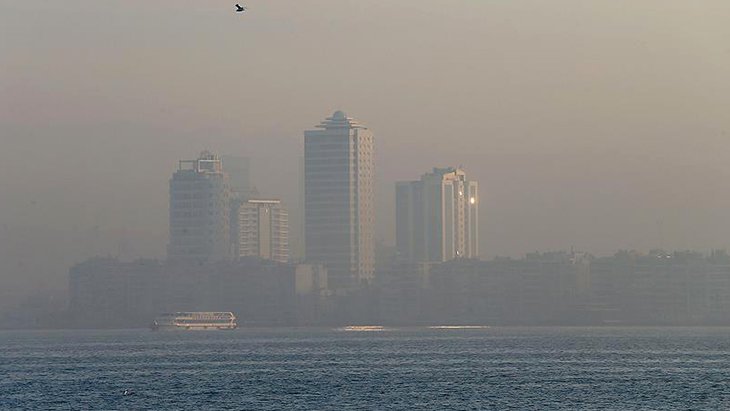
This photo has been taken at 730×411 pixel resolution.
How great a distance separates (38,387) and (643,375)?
60.9m

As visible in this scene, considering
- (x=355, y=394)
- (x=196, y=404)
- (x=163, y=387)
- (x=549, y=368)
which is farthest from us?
(x=549, y=368)

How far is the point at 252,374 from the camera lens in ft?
573

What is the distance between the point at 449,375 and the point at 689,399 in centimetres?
3803

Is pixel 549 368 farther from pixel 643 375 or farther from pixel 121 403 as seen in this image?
Answer: pixel 121 403

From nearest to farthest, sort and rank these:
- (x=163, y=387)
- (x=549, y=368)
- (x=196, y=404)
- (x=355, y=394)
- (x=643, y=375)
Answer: (x=196, y=404)
(x=355, y=394)
(x=163, y=387)
(x=643, y=375)
(x=549, y=368)

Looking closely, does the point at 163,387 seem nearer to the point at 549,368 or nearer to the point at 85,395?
the point at 85,395

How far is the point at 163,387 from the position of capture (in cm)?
15512

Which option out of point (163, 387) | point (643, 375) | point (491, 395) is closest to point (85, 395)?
point (163, 387)

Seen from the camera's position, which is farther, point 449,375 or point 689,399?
point 449,375

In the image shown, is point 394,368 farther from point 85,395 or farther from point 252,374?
point 85,395

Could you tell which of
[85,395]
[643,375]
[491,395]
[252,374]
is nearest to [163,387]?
[85,395]

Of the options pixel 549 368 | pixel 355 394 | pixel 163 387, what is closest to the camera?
pixel 355 394

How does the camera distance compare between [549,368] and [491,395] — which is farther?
[549,368]

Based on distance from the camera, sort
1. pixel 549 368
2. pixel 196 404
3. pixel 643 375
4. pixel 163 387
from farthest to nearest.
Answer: pixel 549 368 → pixel 643 375 → pixel 163 387 → pixel 196 404
